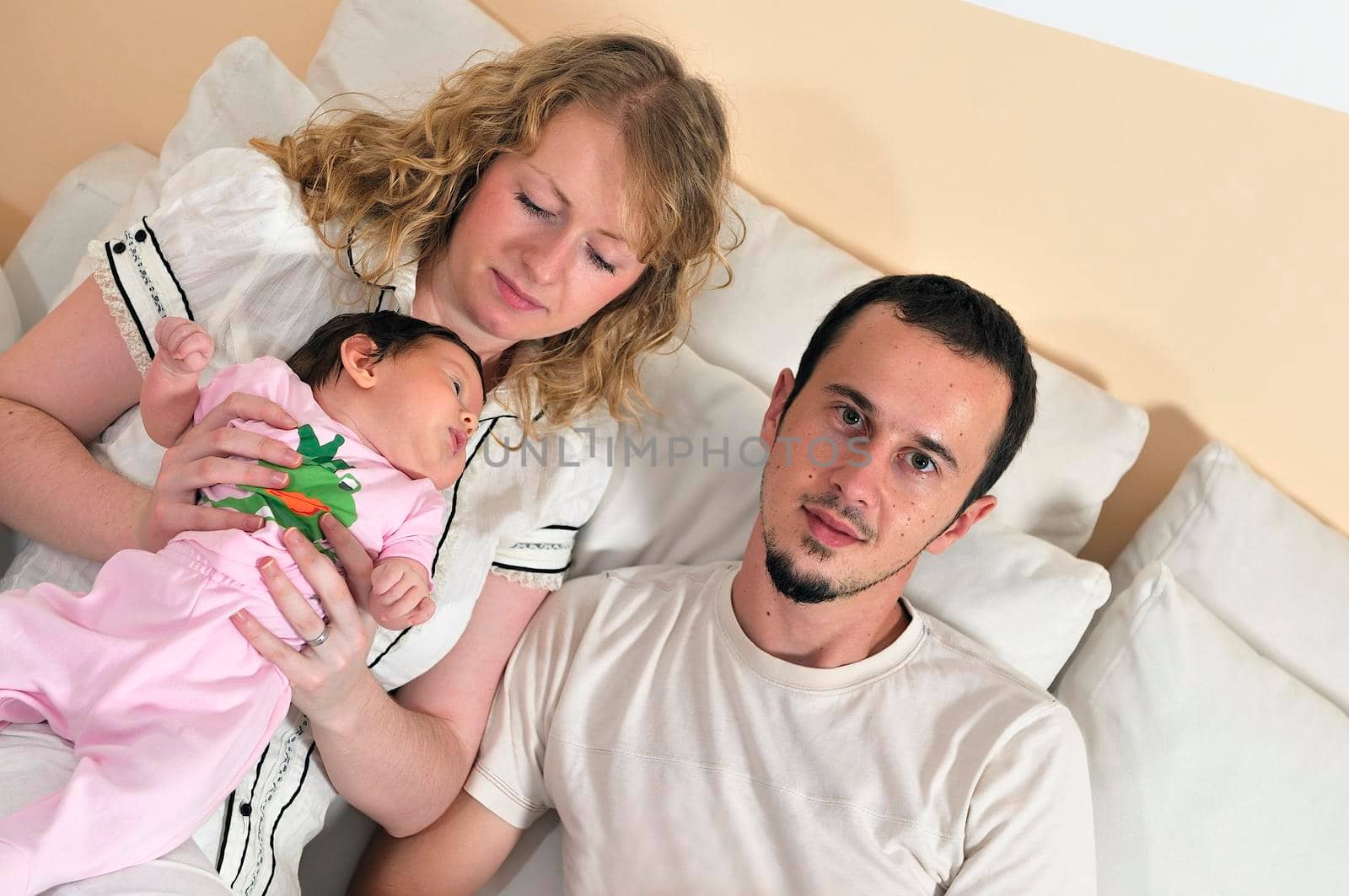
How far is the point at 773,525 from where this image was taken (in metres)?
1.61

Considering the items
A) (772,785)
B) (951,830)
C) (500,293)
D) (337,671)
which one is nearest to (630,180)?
(500,293)

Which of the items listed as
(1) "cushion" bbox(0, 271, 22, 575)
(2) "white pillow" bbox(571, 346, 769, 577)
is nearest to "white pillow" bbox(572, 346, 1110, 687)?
(2) "white pillow" bbox(571, 346, 769, 577)

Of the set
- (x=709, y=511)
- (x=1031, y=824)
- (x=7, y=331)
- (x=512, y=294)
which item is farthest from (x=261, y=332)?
(x=1031, y=824)

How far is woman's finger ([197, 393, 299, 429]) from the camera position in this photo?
138 centimetres

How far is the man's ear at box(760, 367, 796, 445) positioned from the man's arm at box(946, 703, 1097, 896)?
0.61 m

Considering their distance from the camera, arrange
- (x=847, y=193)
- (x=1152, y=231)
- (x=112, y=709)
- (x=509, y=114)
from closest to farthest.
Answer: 1. (x=112, y=709)
2. (x=509, y=114)
3. (x=1152, y=231)
4. (x=847, y=193)

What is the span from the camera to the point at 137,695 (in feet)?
4.07

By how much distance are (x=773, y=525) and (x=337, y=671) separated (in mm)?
679

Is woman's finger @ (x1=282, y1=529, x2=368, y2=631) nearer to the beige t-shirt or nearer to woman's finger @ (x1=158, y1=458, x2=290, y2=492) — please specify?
woman's finger @ (x1=158, y1=458, x2=290, y2=492)

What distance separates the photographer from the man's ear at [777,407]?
5.74 ft

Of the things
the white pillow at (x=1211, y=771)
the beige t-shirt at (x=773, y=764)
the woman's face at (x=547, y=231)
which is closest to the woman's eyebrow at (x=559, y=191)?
the woman's face at (x=547, y=231)

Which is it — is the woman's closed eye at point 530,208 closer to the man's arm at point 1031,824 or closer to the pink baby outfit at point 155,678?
the pink baby outfit at point 155,678

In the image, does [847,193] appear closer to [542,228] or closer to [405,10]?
[542,228]

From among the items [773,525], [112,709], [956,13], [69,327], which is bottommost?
[112,709]
